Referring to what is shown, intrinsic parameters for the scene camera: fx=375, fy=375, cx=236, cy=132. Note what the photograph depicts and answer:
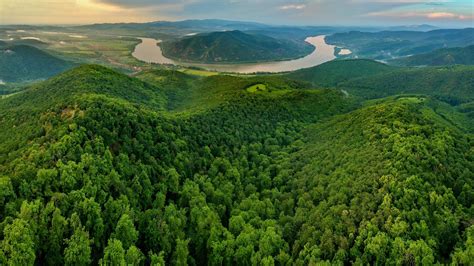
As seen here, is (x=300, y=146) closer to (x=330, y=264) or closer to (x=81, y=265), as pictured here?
(x=330, y=264)

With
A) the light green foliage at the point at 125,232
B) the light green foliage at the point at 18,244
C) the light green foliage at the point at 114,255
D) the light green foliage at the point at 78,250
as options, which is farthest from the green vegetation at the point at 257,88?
the light green foliage at the point at 18,244

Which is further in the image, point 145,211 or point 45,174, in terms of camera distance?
point 145,211

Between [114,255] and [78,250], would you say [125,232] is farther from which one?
[78,250]

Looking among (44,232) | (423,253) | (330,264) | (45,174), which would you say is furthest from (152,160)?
(423,253)

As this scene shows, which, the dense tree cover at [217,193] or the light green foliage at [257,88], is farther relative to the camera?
the light green foliage at [257,88]

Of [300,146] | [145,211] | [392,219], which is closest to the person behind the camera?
[392,219]

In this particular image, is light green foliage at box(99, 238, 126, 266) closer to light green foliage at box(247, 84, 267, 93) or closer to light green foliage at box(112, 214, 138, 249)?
light green foliage at box(112, 214, 138, 249)

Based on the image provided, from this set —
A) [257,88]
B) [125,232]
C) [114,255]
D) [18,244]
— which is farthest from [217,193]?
[257,88]

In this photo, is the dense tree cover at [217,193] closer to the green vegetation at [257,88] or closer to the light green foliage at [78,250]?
the light green foliage at [78,250]
